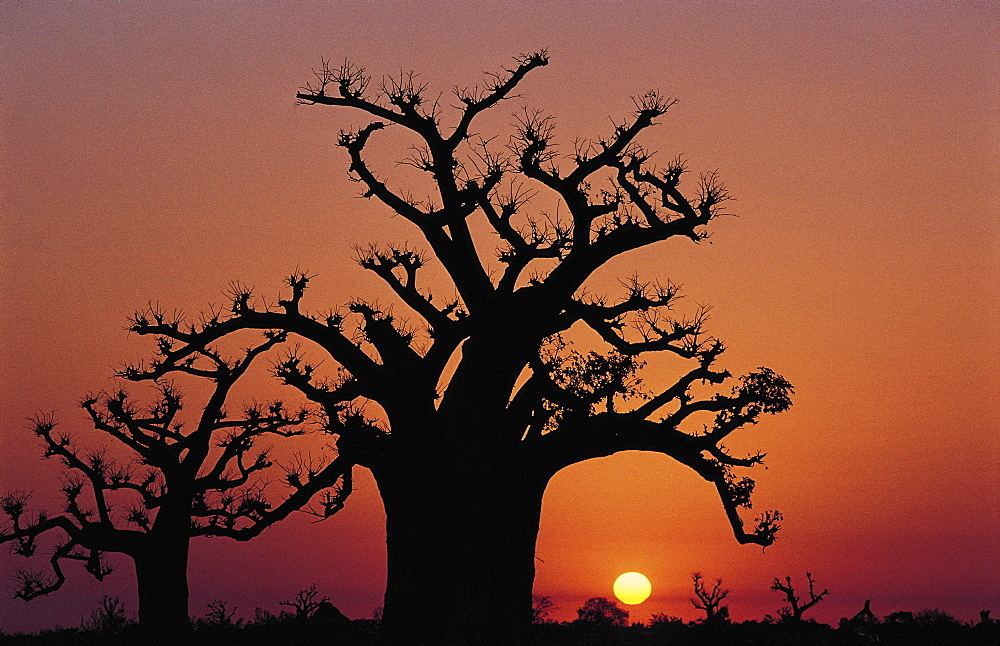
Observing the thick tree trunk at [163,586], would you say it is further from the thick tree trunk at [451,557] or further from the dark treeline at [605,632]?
the thick tree trunk at [451,557]

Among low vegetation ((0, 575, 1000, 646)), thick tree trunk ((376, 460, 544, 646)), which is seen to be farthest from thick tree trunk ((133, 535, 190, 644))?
thick tree trunk ((376, 460, 544, 646))

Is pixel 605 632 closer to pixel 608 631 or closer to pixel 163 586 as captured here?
pixel 608 631

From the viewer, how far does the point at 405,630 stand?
14.6 metres

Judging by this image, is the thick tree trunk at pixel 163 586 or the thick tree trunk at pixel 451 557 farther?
the thick tree trunk at pixel 163 586

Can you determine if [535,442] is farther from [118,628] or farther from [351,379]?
[118,628]

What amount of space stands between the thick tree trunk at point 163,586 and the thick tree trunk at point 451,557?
7870mm

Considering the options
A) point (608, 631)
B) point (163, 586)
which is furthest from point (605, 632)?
point (163, 586)

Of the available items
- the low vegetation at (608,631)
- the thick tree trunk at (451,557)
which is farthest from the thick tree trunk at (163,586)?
the thick tree trunk at (451,557)

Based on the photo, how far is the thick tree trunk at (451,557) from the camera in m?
14.6

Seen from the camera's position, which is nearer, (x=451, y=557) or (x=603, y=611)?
(x=451, y=557)

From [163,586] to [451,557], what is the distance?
9.11 meters

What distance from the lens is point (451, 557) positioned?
1477 centimetres

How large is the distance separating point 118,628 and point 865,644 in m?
14.5

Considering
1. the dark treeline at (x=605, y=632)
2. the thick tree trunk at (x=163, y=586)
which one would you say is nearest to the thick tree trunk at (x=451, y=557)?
the dark treeline at (x=605, y=632)
